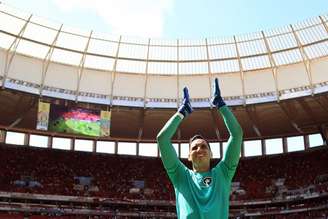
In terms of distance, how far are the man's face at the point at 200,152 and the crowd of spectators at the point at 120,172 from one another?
39418 mm

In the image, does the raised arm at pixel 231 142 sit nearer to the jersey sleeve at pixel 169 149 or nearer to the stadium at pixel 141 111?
the jersey sleeve at pixel 169 149

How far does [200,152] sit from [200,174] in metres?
0.19

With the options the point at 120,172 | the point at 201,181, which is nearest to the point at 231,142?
the point at 201,181

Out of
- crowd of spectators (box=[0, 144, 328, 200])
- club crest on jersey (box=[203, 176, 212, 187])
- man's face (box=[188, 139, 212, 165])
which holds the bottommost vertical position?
club crest on jersey (box=[203, 176, 212, 187])

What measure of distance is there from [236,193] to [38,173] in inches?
669

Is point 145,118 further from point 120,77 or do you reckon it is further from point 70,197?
point 70,197

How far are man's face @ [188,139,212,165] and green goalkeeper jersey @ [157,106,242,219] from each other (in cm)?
11

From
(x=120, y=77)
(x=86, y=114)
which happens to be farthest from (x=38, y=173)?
(x=120, y=77)

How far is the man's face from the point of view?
409 cm

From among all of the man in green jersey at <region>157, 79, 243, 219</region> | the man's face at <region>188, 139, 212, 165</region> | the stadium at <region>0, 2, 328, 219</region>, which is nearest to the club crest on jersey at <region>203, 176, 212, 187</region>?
the man in green jersey at <region>157, 79, 243, 219</region>

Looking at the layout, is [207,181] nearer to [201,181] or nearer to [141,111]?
[201,181]

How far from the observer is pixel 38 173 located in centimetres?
4375

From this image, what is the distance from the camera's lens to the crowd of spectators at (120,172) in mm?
42906

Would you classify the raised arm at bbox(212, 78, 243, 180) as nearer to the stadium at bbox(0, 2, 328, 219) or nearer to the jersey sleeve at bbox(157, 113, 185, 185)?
the jersey sleeve at bbox(157, 113, 185, 185)
